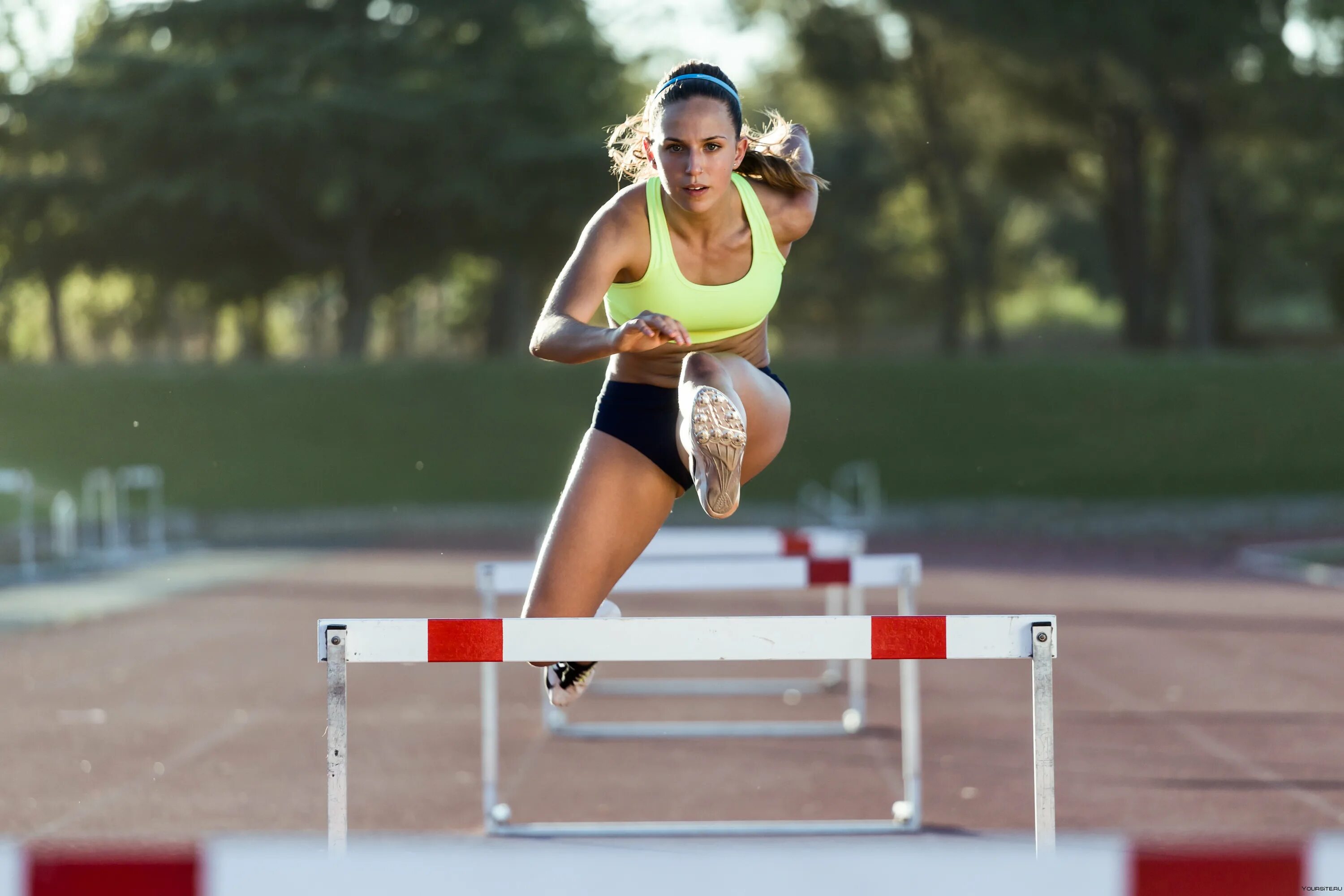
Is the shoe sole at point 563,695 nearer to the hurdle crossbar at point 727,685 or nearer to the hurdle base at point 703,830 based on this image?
the hurdle base at point 703,830

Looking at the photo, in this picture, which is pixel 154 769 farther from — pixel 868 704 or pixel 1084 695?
pixel 1084 695

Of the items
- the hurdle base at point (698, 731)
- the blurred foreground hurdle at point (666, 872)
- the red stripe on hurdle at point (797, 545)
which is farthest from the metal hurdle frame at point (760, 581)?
the blurred foreground hurdle at point (666, 872)

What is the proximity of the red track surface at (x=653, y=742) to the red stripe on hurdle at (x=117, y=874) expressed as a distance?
182 inches

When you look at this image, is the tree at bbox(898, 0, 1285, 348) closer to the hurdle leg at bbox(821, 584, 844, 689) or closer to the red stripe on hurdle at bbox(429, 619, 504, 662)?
the hurdle leg at bbox(821, 584, 844, 689)

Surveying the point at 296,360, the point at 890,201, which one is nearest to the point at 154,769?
the point at 296,360

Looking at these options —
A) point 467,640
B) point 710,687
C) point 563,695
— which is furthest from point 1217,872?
point 710,687

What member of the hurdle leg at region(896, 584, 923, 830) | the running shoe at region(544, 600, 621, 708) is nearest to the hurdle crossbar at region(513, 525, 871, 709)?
the hurdle leg at region(896, 584, 923, 830)

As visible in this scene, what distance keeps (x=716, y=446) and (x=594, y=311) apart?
1.41 feet

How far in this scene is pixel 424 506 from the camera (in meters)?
25.7

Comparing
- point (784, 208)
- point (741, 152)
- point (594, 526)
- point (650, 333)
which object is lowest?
point (594, 526)

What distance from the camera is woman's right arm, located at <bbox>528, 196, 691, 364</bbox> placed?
129 inches

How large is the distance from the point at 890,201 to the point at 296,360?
19.2 meters

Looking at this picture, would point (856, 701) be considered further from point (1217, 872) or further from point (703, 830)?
point (1217, 872)

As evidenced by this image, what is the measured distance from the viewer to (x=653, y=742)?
8.02 metres
